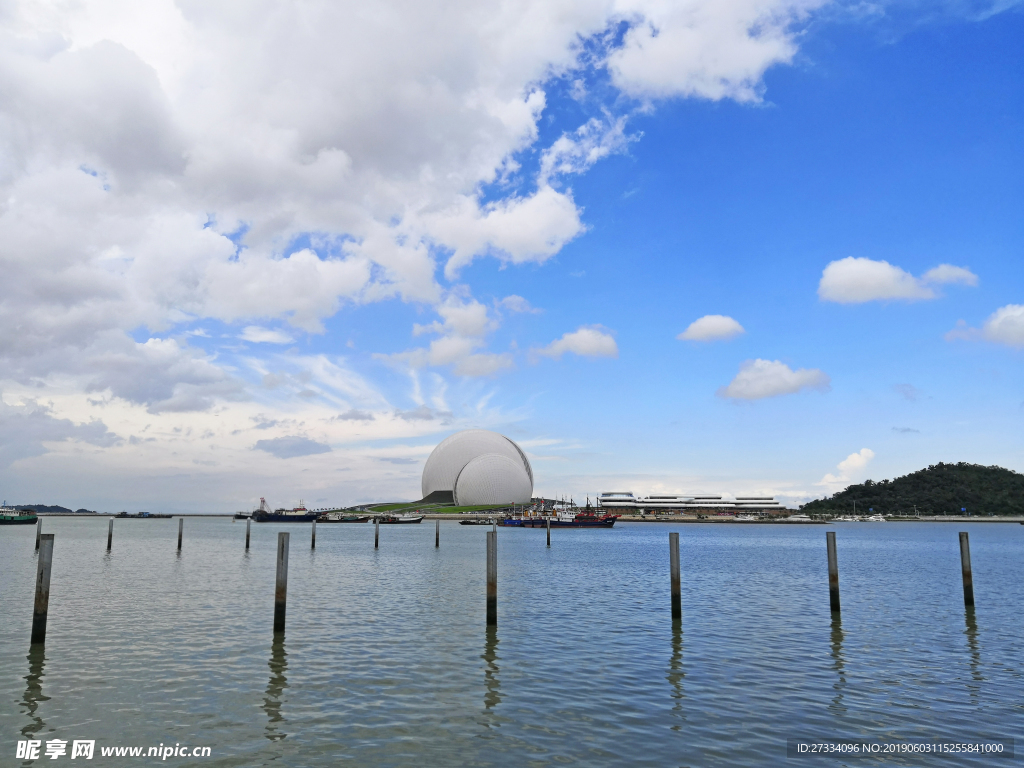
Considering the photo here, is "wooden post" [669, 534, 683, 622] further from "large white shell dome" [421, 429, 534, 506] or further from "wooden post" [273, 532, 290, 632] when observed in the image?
"large white shell dome" [421, 429, 534, 506]

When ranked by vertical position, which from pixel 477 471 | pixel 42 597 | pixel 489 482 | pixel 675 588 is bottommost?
pixel 675 588

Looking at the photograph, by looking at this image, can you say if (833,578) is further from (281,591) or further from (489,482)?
(489,482)

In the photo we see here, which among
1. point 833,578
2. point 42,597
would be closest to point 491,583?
point 42,597

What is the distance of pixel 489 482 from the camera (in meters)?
178

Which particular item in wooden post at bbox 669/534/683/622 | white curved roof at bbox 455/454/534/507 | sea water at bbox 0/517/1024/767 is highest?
white curved roof at bbox 455/454/534/507

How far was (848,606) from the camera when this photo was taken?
28.5 metres

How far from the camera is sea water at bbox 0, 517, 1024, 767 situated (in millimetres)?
11500

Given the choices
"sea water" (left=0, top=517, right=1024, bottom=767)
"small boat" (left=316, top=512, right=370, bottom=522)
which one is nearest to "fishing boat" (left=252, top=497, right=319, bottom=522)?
"small boat" (left=316, top=512, right=370, bottom=522)

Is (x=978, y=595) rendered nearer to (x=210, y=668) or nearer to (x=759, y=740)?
(x=759, y=740)

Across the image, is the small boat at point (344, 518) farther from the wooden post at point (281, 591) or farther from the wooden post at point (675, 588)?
the wooden post at point (675, 588)

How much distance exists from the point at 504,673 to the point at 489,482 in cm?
16272

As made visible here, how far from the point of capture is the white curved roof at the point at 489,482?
177875 mm

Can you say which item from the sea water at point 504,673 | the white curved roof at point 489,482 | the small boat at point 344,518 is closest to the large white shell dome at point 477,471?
the white curved roof at point 489,482

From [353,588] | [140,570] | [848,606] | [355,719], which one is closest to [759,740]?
[355,719]
